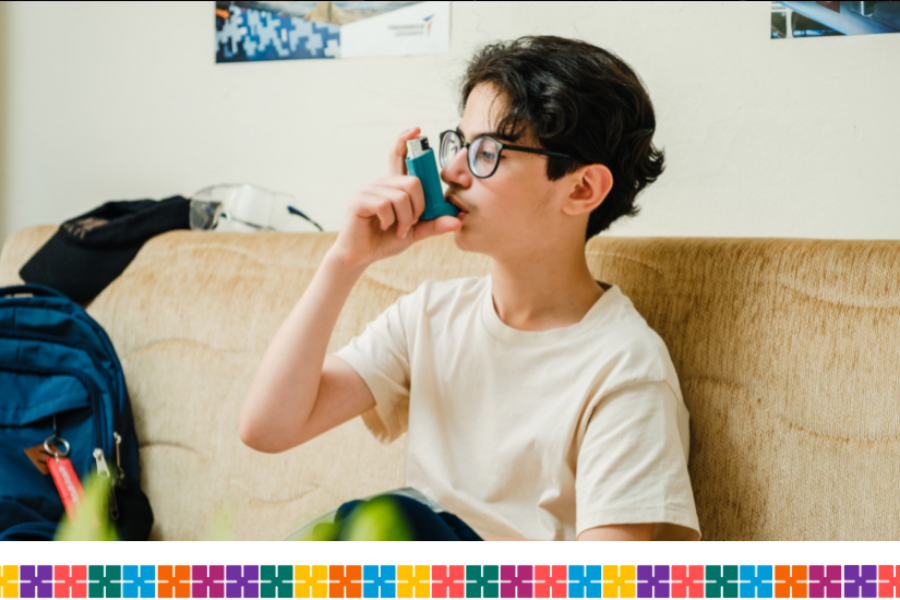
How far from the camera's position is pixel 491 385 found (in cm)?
89

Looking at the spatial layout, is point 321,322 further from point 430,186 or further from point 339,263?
point 430,186

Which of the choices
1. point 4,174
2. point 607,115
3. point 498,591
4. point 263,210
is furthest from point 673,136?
point 4,174

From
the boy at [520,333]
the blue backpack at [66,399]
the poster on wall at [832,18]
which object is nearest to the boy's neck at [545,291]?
the boy at [520,333]

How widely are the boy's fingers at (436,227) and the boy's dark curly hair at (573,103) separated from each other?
116 millimetres

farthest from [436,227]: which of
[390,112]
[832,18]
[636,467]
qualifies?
[832,18]

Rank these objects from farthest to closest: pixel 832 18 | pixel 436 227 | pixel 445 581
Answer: pixel 832 18
pixel 436 227
pixel 445 581

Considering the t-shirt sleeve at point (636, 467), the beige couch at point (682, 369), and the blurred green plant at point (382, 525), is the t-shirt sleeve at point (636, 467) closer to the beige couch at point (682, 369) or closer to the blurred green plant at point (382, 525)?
the beige couch at point (682, 369)

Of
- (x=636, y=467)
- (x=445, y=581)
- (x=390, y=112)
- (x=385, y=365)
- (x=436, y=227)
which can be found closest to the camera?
(x=445, y=581)

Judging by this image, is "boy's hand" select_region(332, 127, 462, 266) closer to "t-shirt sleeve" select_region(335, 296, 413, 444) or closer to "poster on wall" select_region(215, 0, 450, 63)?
"t-shirt sleeve" select_region(335, 296, 413, 444)

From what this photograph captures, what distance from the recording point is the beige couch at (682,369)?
797mm

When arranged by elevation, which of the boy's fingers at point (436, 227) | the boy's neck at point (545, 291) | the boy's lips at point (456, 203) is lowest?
the boy's neck at point (545, 291)

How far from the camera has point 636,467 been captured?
0.74 meters

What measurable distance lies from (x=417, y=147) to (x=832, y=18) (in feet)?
2.34

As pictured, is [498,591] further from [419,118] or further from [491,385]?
[419,118]
